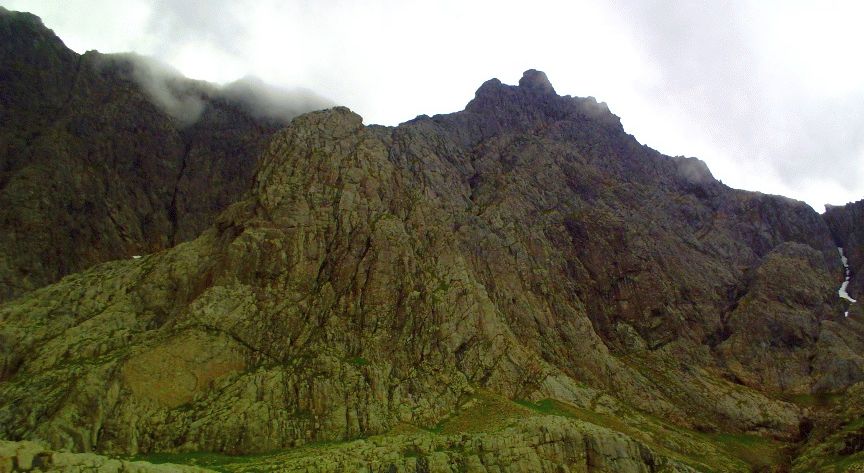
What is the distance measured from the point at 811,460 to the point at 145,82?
162 meters

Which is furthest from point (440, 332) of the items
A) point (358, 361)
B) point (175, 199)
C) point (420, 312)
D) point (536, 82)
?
point (536, 82)

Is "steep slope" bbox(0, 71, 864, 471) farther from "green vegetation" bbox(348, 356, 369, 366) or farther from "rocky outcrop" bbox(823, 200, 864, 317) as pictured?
"rocky outcrop" bbox(823, 200, 864, 317)

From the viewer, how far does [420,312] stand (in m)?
85.1

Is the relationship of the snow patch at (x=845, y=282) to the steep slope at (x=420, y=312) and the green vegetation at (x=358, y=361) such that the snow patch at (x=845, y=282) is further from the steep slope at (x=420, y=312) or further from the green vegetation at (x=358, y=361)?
the green vegetation at (x=358, y=361)

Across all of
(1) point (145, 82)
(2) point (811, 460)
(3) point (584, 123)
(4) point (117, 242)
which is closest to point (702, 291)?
(2) point (811, 460)

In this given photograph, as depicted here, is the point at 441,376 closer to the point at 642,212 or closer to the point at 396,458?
the point at 396,458

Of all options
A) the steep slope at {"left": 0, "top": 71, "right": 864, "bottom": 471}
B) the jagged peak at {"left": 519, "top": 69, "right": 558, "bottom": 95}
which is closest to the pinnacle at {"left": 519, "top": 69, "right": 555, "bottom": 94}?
the jagged peak at {"left": 519, "top": 69, "right": 558, "bottom": 95}

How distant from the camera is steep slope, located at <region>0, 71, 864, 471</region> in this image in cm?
6669

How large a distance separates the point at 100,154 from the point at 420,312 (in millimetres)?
92183

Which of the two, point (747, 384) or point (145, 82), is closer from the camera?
point (747, 384)

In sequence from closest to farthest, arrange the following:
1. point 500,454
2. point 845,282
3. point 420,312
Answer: point 500,454 < point 420,312 < point 845,282

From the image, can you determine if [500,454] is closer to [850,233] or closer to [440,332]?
[440,332]

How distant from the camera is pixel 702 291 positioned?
4555 inches

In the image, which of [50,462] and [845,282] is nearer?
[50,462]
